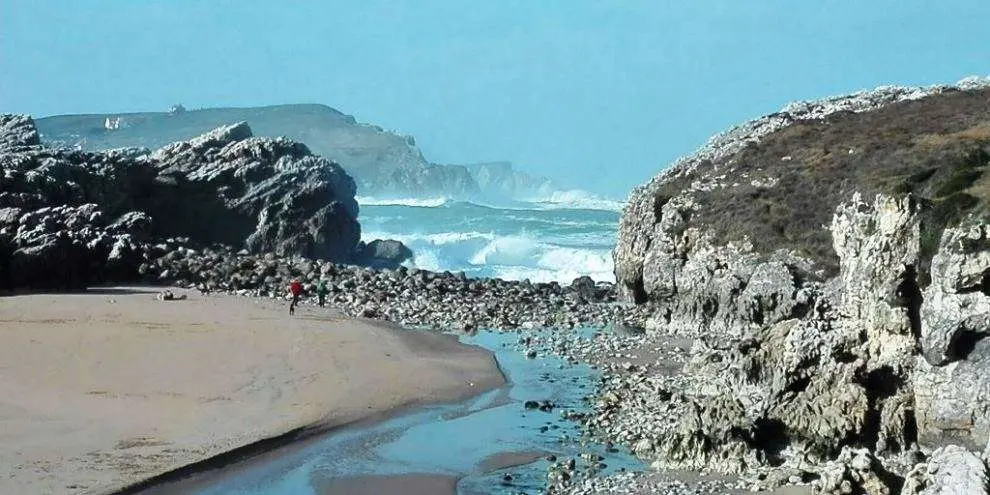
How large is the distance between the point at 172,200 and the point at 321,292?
16.1m

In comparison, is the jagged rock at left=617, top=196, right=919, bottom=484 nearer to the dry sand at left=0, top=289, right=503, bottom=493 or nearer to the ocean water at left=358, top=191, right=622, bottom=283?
the dry sand at left=0, top=289, right=503, bottom=493

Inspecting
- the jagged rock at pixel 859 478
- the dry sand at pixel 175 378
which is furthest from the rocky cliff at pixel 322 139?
the jagged rock at pixel 859 478

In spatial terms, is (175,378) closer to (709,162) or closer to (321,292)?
(321,292)

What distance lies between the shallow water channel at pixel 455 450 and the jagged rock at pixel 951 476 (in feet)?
14.8


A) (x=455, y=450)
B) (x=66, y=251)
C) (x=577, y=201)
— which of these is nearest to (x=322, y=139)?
(x=577, y=201)

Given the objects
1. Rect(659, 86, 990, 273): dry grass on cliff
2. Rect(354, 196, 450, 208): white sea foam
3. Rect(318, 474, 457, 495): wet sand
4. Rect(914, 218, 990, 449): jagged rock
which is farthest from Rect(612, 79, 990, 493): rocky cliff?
Rect(354, 196, 450, 208): white sea foam

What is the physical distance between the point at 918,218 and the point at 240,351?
13.9 meters

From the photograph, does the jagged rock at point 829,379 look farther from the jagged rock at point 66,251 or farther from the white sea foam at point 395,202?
the white sea foam at point 395,202

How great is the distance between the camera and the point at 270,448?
16.9 meters

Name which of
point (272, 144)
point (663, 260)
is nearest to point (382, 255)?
point (272, 144)

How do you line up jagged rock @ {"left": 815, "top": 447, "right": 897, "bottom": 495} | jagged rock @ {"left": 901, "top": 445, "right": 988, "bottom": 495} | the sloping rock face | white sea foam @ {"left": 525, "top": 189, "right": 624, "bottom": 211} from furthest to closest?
white sea foam @ {"left": 525, "top": 189, "right": 624, "bottom": 211} → the sloping rock face → jagged rock @ {"left": 815, "top": 447, "right": 897, "bottom": 495} → jagged rock @ {"left": 901, "top": 445, "right": 988, "bottom": 495}

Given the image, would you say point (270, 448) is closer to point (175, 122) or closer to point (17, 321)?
point (17, 321)

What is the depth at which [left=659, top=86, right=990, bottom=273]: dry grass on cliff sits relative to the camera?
23.9 meters

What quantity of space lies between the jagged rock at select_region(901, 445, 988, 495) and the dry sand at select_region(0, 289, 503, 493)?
9.37 m
